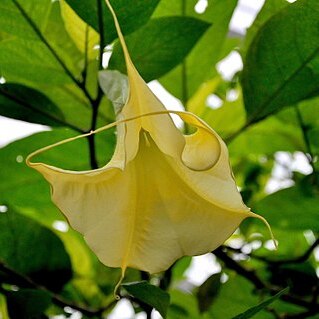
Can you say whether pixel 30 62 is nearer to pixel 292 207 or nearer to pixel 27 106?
pixel 27 106

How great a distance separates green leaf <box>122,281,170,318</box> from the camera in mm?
407

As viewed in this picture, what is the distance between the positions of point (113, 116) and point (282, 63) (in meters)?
0.17

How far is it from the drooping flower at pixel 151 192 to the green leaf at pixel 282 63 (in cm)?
19

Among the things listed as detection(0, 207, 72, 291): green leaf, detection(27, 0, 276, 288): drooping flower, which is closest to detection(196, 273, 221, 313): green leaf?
detection(0, 207, 72, 291): green leaf

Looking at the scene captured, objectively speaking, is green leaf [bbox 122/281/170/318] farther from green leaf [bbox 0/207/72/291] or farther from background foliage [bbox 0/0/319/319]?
green leaf [bbox 0/207/72/291]

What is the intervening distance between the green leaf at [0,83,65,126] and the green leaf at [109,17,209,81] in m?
0.09

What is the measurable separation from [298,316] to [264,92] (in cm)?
19

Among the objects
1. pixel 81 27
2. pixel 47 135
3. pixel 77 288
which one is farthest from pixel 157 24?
pixel 77 288

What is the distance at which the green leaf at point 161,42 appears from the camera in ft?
1.82

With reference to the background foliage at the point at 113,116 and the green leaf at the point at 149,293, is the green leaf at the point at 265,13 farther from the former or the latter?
the green leaf at the point at 149,293

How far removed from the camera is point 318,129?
70 centimetres

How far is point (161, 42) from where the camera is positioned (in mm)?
565

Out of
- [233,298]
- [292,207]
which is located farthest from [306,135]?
[233,298]

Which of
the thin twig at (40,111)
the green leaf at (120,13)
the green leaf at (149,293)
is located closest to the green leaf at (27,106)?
the thin twig at (40,111)
